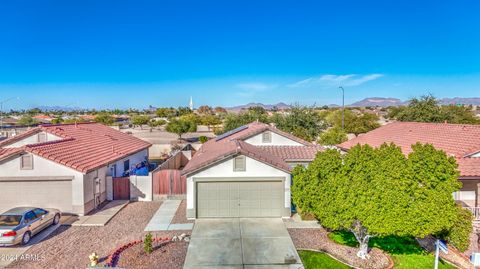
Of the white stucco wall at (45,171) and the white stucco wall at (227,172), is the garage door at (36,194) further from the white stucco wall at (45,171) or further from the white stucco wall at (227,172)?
the white stucco wall at (227,172)

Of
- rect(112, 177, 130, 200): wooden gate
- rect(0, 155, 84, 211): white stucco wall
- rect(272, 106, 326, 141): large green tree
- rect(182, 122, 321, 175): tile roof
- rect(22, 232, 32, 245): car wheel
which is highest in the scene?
rect(272, 106, 326, 141): large green tree

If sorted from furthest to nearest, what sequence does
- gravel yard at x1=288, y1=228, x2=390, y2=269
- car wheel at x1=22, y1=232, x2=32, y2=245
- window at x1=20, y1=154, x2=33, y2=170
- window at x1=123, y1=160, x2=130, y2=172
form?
window at x1=123, y1=160, x2=130, y2=172 < window at x1=20, y1=154, x2=33, y2=170 < car wheel at x1=22, y1=232, x2=32, y2=245 < gravel yard at x1=288, y1=228, x2=390, y2=269

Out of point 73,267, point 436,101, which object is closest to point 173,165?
point 73,267

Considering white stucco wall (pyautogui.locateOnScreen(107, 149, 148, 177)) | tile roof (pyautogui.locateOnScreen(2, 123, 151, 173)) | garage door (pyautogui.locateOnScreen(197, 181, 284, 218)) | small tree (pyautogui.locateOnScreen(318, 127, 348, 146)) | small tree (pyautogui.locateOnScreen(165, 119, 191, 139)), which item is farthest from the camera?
small tree (pyautogui.locateOnScreen(165, 119, 191, 139))

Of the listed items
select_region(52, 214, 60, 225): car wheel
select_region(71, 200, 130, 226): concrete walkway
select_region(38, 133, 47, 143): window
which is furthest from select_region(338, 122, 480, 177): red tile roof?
select_region(38, 133, 47, 143): window

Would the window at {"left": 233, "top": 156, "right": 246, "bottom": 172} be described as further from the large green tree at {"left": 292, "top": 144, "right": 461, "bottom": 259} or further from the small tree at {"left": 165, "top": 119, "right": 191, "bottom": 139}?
the small tree at {"left": 165, "top": 119, "right": 191, "bottom": 139}

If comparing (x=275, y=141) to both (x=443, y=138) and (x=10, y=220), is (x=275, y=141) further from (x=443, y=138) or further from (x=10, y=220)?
(x=10, y=220)

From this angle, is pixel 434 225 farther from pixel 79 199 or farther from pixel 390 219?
pixel 79 199
